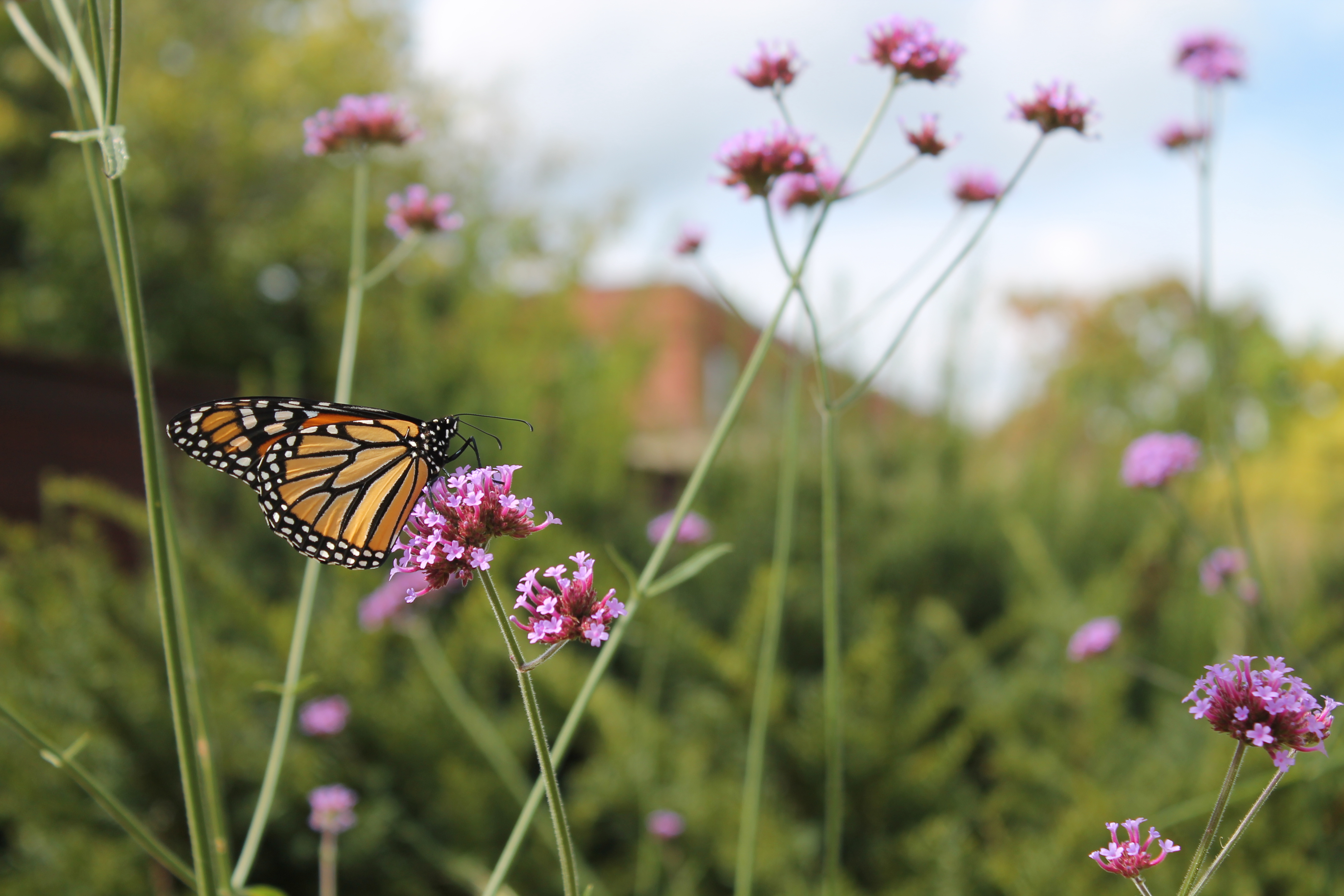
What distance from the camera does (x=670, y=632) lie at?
330cm

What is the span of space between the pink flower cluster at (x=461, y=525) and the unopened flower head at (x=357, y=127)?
113cm

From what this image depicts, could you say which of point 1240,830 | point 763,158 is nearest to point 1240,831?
point 1240,830

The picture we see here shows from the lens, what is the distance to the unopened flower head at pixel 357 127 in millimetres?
1712

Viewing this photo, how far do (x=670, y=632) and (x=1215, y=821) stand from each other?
2.67m

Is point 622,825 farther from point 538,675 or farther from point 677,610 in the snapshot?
point 677,610

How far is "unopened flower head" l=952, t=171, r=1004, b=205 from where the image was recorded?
1740mm

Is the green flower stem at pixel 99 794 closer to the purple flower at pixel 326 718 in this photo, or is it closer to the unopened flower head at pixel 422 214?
the unopened flower head at pixel 422 214

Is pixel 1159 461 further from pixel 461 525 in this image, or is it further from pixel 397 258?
pixel 461 525

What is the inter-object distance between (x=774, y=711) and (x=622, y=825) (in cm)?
65

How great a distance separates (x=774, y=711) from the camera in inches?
120

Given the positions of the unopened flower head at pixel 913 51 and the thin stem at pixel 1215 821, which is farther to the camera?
the unopened flower head at pixel 913 51

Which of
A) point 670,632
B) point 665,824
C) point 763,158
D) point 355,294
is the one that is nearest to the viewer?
point 763,158

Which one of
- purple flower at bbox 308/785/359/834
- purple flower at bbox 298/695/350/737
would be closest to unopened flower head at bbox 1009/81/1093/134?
purple flower at bbox 308/785/359/834

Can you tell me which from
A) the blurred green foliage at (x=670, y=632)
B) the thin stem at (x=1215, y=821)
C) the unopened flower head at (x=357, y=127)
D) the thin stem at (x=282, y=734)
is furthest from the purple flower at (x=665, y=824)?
the thin stem at (x=1215, y=821)
